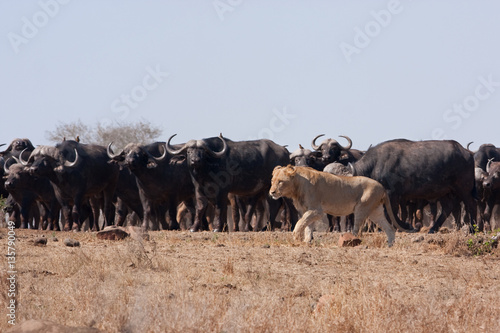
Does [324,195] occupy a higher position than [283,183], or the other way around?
[283,183]

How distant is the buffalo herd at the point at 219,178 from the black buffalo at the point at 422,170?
0.07ft

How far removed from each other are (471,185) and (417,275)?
1031cm

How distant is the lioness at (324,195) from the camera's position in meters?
13.7

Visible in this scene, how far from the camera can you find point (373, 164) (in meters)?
20.1

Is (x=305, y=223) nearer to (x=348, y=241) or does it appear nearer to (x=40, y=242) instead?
(x=348, y=241)

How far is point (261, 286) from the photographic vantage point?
32.2 feet

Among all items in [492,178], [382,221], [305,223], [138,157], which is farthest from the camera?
[492,178]

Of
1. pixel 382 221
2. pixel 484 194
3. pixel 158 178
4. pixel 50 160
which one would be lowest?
pixel 484 194

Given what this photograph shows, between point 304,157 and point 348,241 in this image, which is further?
point 304,157

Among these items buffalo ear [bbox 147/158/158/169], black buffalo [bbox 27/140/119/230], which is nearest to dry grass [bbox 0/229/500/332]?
buffalo ear [bbox 147/158/158/169]

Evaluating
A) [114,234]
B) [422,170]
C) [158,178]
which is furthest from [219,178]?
[114,234]

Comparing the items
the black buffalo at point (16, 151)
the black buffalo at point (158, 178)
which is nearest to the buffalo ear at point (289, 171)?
the black buffalo at point (158, 178)

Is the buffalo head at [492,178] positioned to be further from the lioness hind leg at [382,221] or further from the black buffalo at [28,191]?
the black buffalo at [28,191]

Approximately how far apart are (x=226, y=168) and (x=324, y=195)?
265 inches
